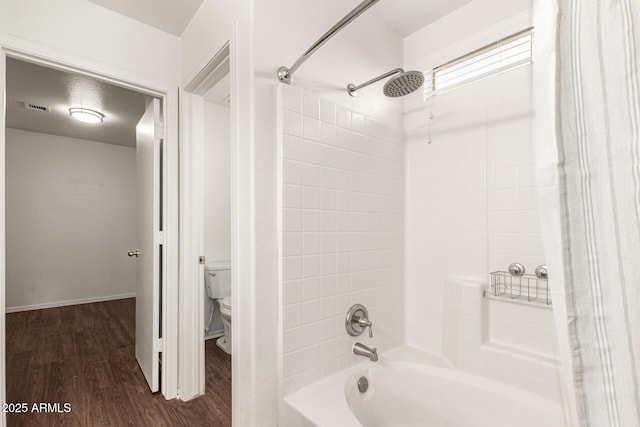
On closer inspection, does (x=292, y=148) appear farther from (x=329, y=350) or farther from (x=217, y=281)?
(x=217, y=281)

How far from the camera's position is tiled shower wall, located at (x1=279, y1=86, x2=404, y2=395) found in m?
1.40

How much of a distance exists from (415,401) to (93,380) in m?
2.29

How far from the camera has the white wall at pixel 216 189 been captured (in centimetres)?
317

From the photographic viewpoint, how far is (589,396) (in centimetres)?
45

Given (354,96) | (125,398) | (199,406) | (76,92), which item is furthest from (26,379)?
(354,96)

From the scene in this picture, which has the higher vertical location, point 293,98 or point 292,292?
point 293,98

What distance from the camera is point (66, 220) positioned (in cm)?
436

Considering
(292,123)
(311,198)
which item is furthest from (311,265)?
(292,123)

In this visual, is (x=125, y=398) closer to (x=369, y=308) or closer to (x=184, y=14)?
(x=369, y=308)

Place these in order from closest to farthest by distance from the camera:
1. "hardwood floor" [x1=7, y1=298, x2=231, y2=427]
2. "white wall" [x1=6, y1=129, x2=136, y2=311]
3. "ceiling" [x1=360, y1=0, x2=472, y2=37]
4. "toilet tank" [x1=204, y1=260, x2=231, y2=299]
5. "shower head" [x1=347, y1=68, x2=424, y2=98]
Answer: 1. "shower head" [x1=347, y1=68, x2=424, y2=98]
2. "ceiling" [x1=360, y1=0, x2=472, y2=37]
3. "hardwood floor" [x1=7, y1=298, x2=231, y2=427]
4. "toilet tank" [x1=204, y1=260, x2=231, y2=299]
5. "white wall" [x1=6, y1=129, x2=136, y2=311]

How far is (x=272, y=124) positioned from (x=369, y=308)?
112 centimetres

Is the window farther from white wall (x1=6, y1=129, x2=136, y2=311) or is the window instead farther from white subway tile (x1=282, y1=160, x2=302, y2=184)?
white wall (x1=6, y1=129, x2=136, y2=311)

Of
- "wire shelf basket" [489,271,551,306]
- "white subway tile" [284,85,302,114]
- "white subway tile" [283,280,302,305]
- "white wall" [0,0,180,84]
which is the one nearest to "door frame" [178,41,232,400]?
"white wall" [0,0,180,84]

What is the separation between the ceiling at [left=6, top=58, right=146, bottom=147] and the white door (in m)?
0.53
